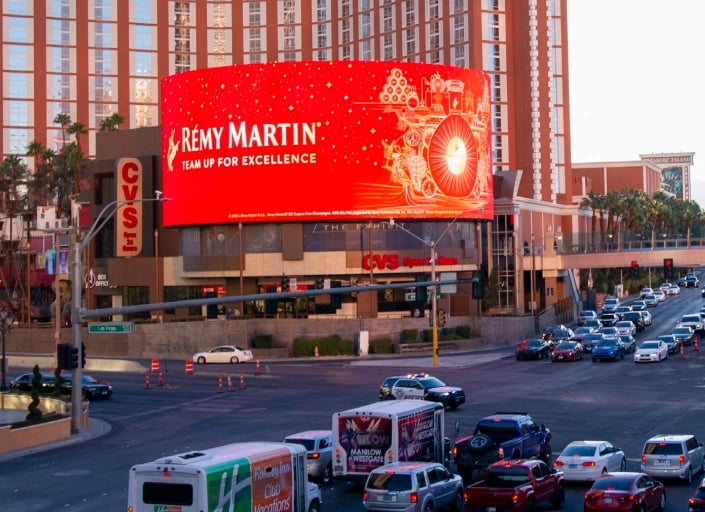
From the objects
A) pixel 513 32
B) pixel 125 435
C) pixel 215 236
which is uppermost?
pixel 513 32

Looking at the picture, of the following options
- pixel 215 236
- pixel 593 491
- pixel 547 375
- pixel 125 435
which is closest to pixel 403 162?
pixel 215 236

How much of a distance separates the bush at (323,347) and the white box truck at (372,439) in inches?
2004

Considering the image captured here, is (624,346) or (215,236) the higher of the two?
(215,236)

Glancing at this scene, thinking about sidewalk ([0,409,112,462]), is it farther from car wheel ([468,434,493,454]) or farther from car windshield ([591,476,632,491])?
car windshield ([591,476,632,491])

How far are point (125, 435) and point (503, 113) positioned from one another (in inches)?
3653

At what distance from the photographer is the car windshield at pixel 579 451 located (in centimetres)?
2968

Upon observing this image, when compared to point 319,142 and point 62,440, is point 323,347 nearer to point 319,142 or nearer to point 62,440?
point 319,142

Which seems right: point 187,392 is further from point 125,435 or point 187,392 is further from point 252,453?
point 252,453

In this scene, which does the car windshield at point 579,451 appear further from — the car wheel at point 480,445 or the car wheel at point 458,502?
the car wheel at point 458,502

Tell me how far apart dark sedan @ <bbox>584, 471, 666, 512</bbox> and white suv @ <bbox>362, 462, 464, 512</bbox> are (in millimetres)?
3207

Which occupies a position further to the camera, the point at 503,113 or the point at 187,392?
the point at 503,113

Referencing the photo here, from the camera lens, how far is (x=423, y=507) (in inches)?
984

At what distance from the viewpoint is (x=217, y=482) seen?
2120cm

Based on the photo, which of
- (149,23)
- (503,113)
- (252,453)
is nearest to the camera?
(252,453)
